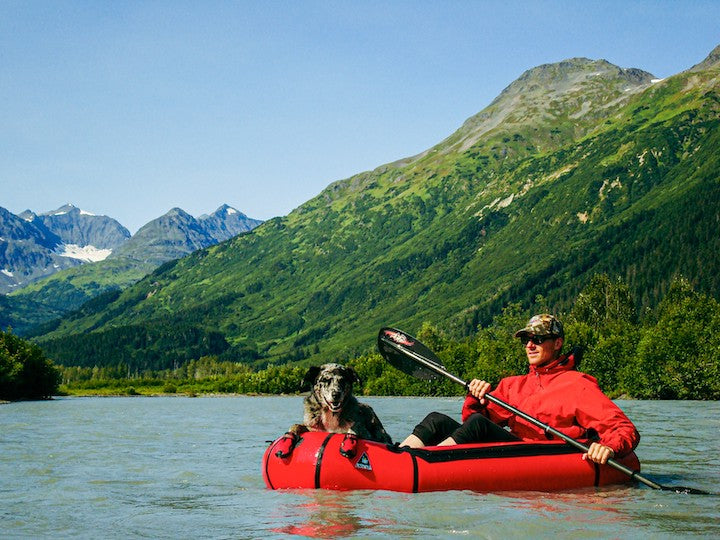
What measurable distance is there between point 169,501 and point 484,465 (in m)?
5.91

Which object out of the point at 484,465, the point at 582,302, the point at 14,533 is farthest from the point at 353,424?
the point at 582,302

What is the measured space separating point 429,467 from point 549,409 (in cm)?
291

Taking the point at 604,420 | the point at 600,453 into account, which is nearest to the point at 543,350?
the point at 604,420

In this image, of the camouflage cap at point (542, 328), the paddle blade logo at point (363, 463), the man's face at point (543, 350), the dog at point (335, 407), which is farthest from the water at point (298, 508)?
the camouflage cap at point (542, 328)

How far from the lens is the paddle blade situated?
1750cm

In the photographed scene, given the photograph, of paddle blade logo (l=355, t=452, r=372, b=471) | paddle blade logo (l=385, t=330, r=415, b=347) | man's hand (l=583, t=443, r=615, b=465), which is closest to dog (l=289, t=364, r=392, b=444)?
paddle blade logo (l=355, t=452, r=372, b=471)

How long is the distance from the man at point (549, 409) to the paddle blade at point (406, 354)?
1.93 meters

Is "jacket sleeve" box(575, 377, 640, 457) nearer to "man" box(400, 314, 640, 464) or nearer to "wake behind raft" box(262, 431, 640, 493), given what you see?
"man" box(400, 314, 640, 464)

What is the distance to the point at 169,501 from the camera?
1495 cm

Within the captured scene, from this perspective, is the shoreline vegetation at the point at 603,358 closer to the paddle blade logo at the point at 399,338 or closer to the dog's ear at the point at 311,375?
the paddle blade logo at the point at 399,338

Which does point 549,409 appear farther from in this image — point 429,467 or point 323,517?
point 323,517

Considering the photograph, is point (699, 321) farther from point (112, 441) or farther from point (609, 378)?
point (112, 441)

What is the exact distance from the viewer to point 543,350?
15.1 m

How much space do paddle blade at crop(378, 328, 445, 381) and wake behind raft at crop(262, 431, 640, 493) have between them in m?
3.25
